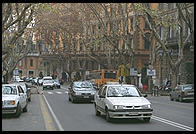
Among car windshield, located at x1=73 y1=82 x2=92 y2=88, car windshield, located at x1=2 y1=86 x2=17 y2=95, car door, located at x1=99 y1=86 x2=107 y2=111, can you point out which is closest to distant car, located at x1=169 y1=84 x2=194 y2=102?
car windshield, located at x1=73 y1=82 x2=92 y2=88

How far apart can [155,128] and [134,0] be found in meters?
16.5

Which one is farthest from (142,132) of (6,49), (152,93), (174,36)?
(174,36)

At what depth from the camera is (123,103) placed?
50.5ft

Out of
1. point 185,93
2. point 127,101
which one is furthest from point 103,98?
point 185,93

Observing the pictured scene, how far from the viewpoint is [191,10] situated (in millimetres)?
43500

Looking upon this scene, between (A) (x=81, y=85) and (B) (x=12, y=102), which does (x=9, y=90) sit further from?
(A) (x=81, y=85)

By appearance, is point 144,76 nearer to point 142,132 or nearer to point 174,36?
point 174,36

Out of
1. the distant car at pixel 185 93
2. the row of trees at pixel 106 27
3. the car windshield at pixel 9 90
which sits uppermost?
the row of trees at pixel 106 27

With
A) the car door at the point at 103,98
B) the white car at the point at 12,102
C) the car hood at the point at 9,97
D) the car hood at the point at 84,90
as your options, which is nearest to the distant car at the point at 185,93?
the car hood at the point at 84,90

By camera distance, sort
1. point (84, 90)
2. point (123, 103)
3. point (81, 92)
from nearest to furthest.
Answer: point (123, 103), point (81, 92), point (84, 90)

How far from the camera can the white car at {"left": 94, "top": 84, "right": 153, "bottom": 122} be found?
15238 millimetres

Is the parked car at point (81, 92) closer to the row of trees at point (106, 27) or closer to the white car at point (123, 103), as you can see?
the row of trees at point (106, 27)

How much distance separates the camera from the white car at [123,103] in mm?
15238

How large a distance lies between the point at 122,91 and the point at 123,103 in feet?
5.70
